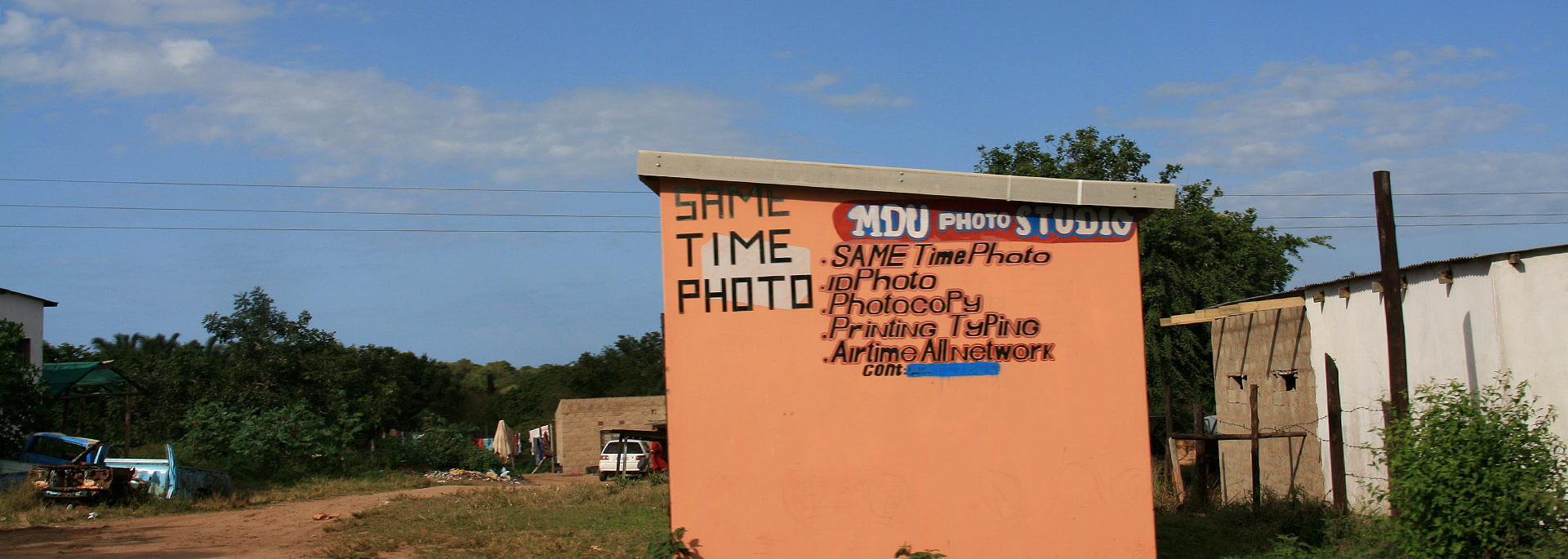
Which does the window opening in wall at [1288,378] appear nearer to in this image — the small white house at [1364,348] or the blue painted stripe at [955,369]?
the small white house at [1364,348]

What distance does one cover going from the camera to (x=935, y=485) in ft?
27.8

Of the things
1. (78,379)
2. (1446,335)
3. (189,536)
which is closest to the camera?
(1446,335)

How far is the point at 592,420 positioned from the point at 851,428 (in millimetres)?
32649

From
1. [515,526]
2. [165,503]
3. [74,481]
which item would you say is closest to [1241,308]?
[515,526]

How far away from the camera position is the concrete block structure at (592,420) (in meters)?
39.7

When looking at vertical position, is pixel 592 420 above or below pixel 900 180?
below

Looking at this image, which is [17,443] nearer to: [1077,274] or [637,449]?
[637,449]

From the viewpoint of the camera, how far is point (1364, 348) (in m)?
13.1

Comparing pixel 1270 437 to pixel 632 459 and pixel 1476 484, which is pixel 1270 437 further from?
pixel 632 459

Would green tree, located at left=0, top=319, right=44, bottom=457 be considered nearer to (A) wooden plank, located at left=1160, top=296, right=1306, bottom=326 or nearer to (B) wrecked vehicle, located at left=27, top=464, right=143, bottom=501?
(B) wrecked vehicle, located at left=27, top=464, right=143, bottom=501

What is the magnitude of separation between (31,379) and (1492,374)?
992 inches

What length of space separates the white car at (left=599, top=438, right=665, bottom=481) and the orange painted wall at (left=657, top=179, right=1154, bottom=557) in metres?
22.1

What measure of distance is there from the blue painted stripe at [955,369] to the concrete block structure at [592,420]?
104 ft

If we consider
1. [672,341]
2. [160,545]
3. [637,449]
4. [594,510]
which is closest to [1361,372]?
[672,341]
